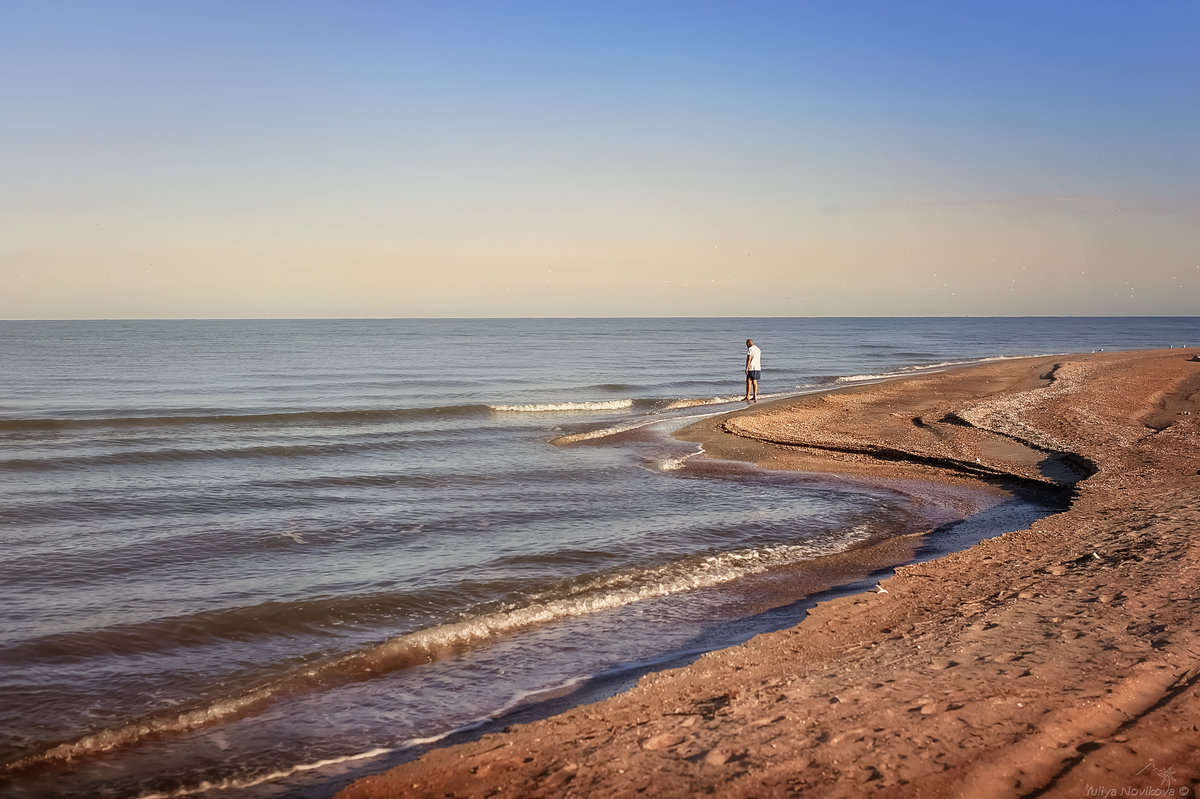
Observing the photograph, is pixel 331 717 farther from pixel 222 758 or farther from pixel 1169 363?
pixel 1169 363

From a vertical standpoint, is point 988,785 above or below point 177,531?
above

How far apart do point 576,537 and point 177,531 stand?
5.72m

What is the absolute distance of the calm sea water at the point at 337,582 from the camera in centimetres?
564

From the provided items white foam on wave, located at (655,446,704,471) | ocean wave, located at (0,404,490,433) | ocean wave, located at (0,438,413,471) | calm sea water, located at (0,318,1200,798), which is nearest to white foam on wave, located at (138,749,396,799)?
calm sea water, located at (0,318,1200,798)

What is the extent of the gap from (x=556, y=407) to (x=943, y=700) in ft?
77.1

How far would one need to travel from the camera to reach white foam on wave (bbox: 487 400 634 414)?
89.6 ft

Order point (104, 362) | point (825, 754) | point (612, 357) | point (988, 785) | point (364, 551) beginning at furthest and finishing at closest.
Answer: point (612, 357) < point (104, 362) < point (364, 551) < point (825, 754) < point (988, 785)

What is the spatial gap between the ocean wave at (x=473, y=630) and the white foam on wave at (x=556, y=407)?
17490 millimetres

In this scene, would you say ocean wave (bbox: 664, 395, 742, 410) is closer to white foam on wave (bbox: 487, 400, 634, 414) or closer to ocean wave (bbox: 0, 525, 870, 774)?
white foam on wave (bbox: 487, 400, 634, 414)

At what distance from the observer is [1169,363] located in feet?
115

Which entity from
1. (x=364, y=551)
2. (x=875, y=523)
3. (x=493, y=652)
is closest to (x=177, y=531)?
(x=364, y=551)

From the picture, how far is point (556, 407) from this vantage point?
91.7ft

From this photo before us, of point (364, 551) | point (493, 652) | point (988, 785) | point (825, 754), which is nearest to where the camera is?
point (988, 785)

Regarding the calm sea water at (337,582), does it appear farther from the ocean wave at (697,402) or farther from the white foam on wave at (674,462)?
the ocean wave at (697,402)
